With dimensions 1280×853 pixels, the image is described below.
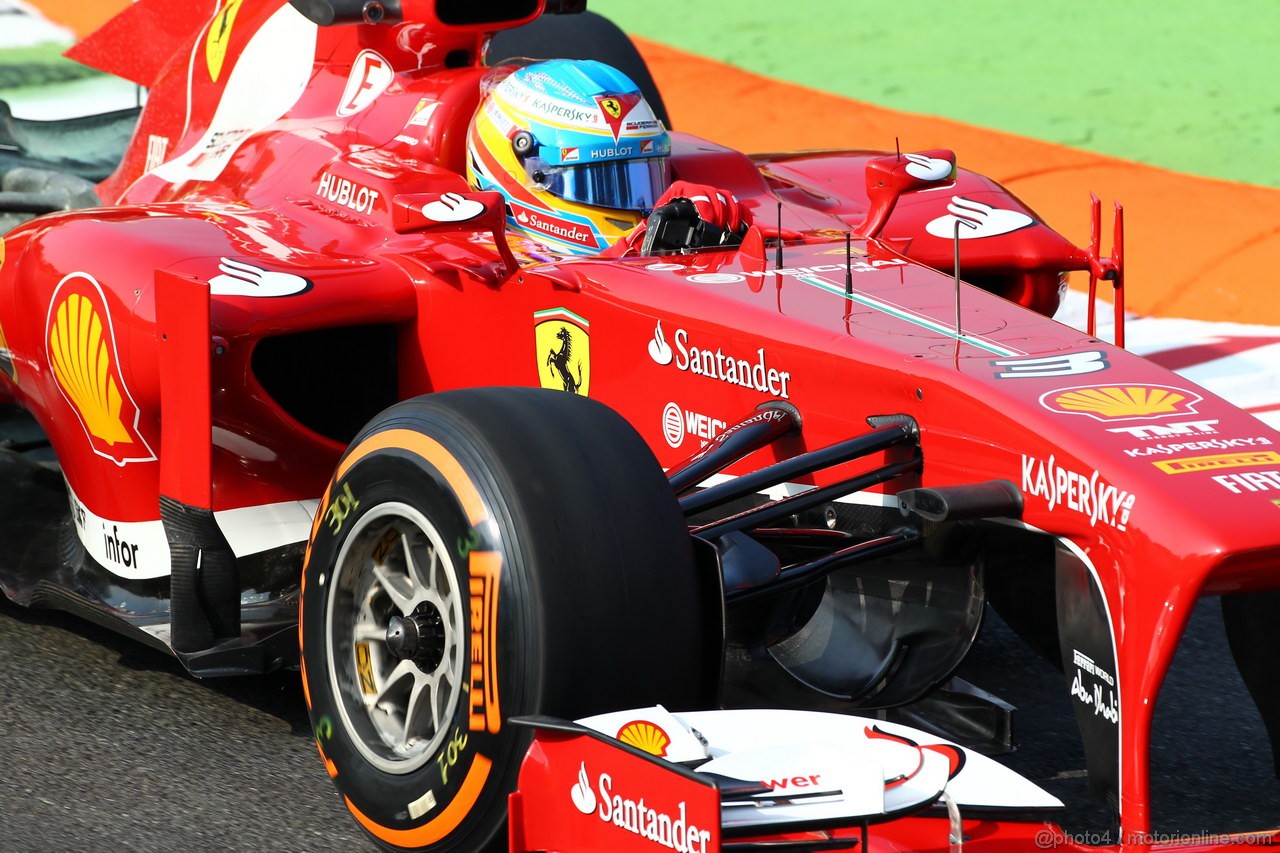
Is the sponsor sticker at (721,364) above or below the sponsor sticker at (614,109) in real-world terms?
below

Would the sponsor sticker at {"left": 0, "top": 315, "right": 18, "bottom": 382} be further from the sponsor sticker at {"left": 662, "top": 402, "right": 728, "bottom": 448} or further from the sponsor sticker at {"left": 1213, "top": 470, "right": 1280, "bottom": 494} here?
the sponsor sticker at {"left": 1213, "top": 470, "right": 1280, "bottom": 494}

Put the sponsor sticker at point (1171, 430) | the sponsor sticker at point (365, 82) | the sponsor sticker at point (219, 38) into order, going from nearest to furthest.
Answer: the sponsor sticker at point (1171, 430), the sponsor sticker at point (365, 82), the sponsor sticker at point (219, 38)

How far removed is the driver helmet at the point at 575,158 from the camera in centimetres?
483

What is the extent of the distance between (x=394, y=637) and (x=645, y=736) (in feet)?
2.21

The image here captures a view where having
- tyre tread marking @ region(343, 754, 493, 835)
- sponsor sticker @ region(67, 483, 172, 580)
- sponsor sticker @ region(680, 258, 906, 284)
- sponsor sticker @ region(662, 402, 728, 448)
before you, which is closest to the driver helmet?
sponsor sticker @ region(680, 258, 906, 284)

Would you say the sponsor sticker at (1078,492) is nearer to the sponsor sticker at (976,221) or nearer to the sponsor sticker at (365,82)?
the sponsor sticker at (976,221)

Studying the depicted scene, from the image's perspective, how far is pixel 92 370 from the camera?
477cm

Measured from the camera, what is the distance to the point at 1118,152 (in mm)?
11086

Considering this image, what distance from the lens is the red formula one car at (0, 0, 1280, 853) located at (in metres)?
3.19

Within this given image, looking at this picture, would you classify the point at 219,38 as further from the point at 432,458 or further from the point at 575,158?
the point at 432,458

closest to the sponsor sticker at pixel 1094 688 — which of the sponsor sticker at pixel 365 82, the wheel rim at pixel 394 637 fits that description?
the wheel rim at pixel 394 637

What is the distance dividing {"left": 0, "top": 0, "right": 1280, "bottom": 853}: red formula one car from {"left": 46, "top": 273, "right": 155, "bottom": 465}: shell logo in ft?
0.04

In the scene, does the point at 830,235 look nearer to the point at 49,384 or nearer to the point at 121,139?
the point at 49,384

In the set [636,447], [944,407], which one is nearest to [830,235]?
[944,407]
